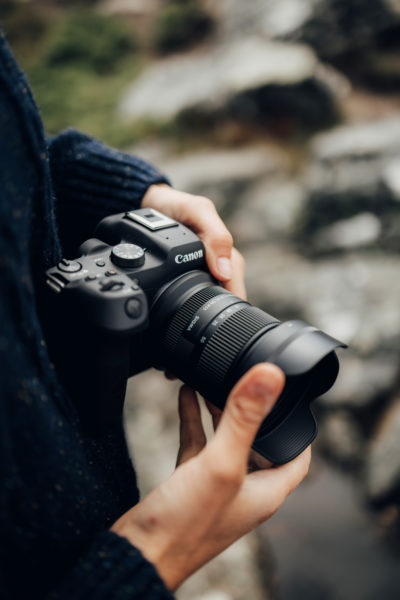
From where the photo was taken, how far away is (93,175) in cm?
88

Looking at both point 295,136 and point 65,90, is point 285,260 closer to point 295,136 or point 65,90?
point 295,136

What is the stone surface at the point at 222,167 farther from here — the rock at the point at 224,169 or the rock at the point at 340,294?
the rock at the point at 340,294

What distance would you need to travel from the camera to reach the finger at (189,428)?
707 millimetres

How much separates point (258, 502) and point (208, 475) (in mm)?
108

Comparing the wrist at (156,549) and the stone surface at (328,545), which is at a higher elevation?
the wrist at (156,549)

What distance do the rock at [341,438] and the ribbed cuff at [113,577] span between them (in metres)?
1.33

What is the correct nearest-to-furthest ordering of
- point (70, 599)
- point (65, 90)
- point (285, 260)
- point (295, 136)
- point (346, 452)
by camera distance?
point (70, 599) → point (346, 452) → point (285, 260) → point (295, 136) → point (65, 90)

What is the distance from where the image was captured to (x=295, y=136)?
288 cm

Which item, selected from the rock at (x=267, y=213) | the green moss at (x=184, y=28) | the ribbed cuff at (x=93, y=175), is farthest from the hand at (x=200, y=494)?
the green moss at (x=184, y=28)

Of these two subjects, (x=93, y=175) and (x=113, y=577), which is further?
(x=93, y=175)

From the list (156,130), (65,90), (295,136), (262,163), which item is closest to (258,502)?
(262,163)

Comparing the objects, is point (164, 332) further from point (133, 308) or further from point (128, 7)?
point (128, 7)

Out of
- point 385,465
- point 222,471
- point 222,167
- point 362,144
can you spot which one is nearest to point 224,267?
point 222,471

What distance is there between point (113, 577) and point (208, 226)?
0.56 metres
